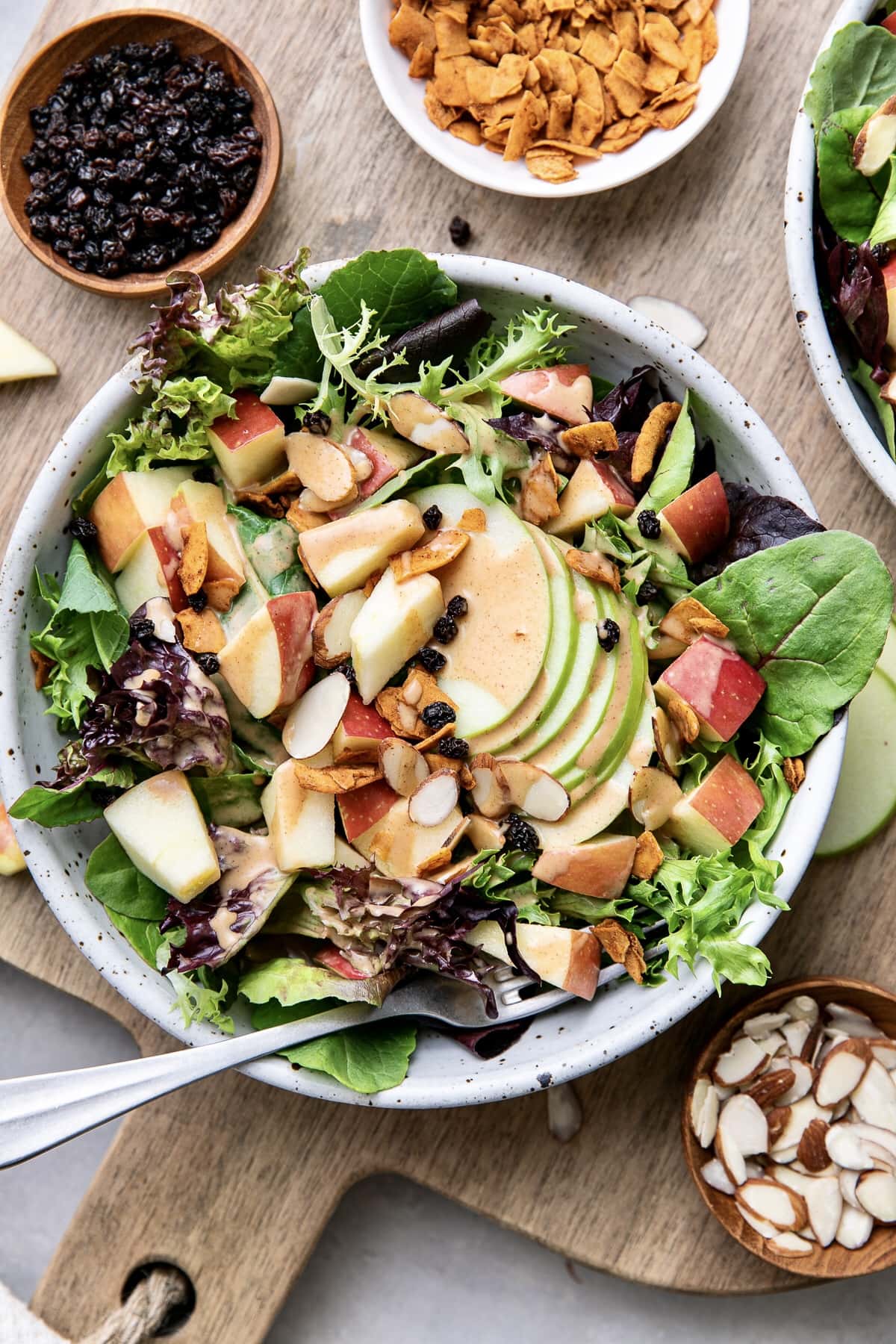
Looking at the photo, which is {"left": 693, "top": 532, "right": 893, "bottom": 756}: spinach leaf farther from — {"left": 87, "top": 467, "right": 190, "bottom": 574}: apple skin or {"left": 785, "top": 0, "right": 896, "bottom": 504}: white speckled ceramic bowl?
{"left": 87, "top": 467, "right": 190, "bottom": 574}: apple skin

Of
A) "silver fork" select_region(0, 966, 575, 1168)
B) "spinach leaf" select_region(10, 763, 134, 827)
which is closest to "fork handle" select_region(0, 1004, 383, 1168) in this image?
"silver fork" select_region(0, 966, 575, 1168)

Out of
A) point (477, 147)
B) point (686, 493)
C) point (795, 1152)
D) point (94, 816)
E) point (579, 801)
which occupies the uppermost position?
point (477, 147)

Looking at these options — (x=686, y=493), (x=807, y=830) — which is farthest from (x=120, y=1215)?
(x=686, y=493)

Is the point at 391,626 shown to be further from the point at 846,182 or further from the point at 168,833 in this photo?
the point at 846,182

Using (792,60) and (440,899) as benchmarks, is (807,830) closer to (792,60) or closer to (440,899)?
(440,899)

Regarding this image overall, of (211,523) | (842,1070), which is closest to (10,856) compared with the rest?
(211,523)

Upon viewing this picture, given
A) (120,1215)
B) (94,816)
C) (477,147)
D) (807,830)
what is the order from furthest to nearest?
(120,1215), (477,147), (94,816), (807,830)

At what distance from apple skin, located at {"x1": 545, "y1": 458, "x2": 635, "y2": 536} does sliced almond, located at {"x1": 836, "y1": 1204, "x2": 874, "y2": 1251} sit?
4.31ft

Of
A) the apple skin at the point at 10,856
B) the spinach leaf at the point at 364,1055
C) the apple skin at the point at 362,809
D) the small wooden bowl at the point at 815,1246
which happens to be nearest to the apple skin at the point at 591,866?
the apple skin at the point at 362,809

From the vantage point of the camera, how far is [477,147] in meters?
2.00

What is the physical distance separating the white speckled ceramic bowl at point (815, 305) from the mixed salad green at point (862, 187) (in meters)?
0.03

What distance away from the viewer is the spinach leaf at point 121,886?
1.79 metres

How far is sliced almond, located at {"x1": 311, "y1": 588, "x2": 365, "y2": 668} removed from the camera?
176 cm

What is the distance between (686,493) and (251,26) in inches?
48.6
